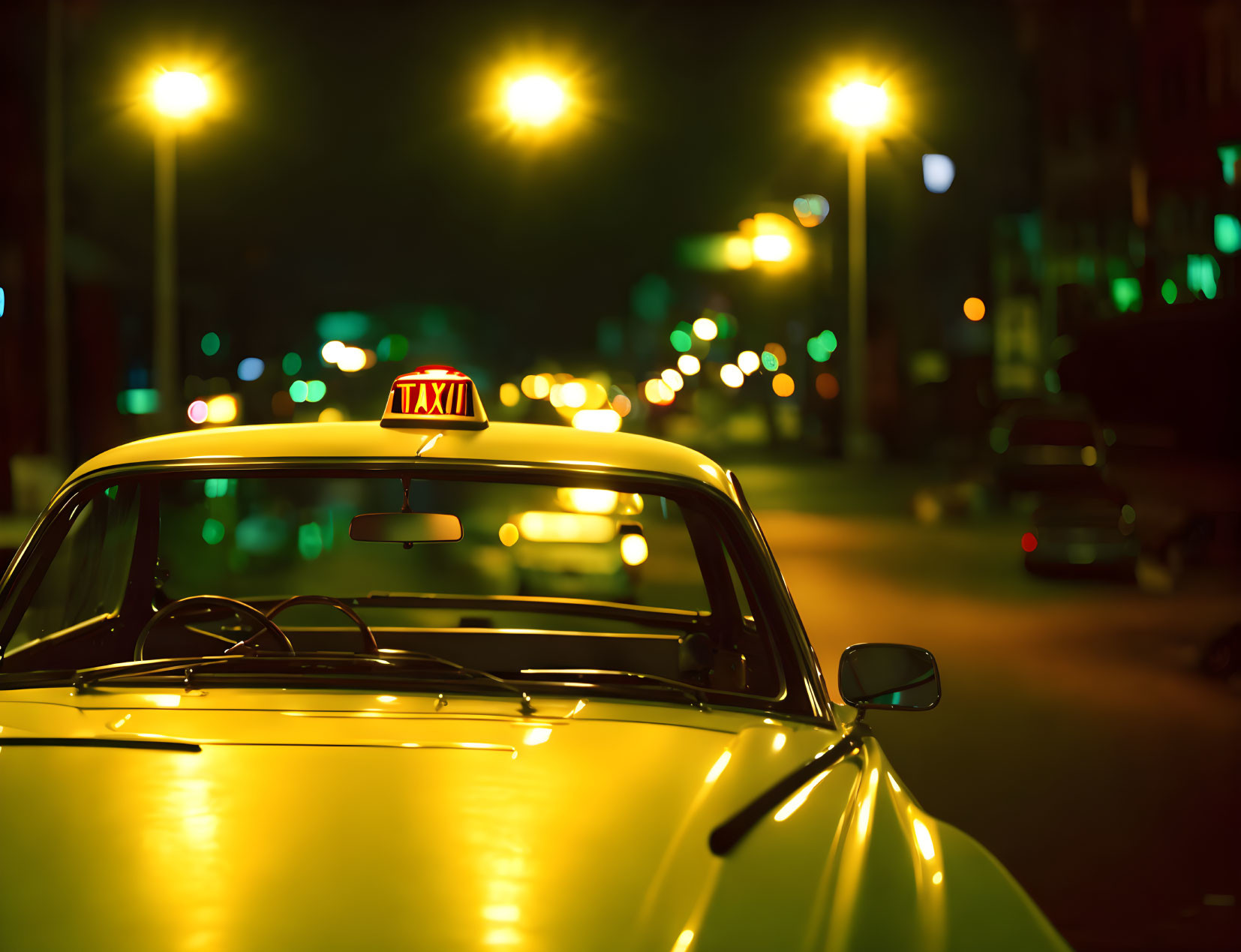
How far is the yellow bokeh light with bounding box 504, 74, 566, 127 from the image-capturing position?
20.9 meters

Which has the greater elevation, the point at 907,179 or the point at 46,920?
the point at 907,179

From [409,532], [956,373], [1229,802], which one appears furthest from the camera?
[956,373]

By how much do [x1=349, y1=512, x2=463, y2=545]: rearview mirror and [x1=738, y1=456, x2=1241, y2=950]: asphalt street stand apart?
2.99 meters

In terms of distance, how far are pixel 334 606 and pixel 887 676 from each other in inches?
50.8

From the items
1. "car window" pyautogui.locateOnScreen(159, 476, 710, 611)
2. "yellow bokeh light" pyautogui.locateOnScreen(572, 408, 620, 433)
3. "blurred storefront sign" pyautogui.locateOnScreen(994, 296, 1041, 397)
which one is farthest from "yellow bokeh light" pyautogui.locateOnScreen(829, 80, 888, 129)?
"blurred storefront sign" pyautogui.locateOnScreen(994, 296, 1041, 397)

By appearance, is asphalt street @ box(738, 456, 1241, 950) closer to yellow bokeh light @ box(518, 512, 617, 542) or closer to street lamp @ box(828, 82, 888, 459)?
yellow bokeh light @ box(518, 512, 617, 542)

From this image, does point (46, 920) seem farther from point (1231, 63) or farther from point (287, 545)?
point (1231, 63)

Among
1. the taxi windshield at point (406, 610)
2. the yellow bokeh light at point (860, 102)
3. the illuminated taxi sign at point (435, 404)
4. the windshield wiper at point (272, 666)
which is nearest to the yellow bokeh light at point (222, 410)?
the yellow bokeh light at point (860, 102)

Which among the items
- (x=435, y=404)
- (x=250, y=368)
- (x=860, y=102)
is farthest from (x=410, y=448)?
(x=250, y=368)

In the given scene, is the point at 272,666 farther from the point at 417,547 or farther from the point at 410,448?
the point at 417,547

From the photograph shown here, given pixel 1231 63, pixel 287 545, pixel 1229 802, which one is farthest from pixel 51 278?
pixel 1231 63

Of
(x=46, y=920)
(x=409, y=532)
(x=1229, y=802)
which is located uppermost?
(x=409, y=532)

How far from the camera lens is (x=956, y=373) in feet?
221

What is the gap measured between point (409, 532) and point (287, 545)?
543 inches
